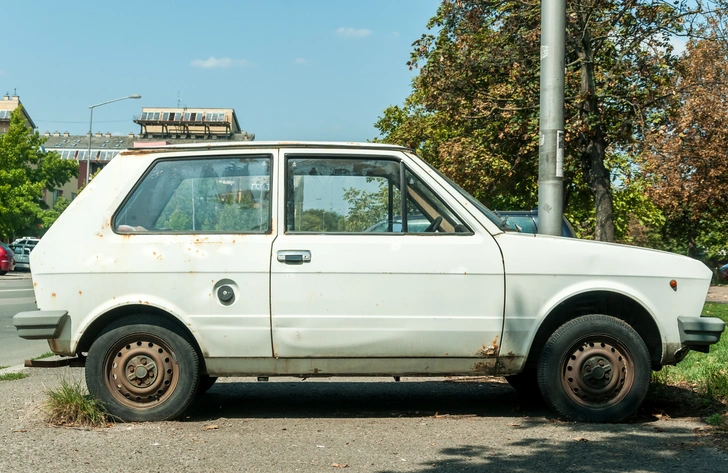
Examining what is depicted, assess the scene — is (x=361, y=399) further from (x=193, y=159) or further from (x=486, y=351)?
(x=193, y=159)

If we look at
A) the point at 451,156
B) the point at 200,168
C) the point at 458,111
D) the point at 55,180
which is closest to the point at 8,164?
the point at 55,180

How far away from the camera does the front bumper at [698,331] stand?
606 cm

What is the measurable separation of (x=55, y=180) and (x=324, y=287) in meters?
53.9

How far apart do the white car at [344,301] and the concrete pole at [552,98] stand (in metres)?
1.61

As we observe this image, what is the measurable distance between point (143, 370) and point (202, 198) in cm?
125

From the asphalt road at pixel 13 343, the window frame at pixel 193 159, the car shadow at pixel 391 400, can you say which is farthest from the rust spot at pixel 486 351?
the asphalt road at pixel 13 343

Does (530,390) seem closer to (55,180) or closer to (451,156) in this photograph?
(451,156)

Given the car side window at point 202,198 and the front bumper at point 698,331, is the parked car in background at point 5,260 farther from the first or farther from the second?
the front bumper at point 698,331

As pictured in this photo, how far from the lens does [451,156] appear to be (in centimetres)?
2561

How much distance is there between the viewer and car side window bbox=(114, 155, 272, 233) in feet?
20.4

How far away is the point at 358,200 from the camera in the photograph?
6.29m

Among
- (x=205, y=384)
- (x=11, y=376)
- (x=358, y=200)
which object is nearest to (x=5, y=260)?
(x=11, y=376)

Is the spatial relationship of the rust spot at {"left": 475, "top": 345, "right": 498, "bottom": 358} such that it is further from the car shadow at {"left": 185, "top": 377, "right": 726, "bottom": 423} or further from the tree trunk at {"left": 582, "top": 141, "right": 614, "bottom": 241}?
the tree trunk at {"left": 582, "top": 141, "right": 614, "bottom": 241}

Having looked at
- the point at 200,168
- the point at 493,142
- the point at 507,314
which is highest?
the point at 493,142
